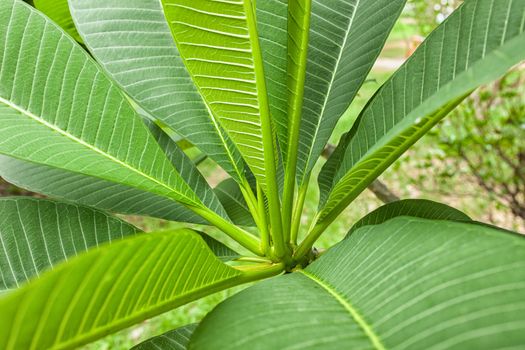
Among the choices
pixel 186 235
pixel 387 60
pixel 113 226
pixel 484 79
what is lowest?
pixel 113 226

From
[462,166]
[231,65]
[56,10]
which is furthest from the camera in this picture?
[462,166]

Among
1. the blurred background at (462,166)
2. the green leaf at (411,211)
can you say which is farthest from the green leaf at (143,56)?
the blurred background at (462,166)

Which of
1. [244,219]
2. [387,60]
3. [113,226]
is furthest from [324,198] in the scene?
[387,60]

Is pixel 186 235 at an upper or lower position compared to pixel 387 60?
lower

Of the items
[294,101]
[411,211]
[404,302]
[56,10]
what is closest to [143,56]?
[294,101]

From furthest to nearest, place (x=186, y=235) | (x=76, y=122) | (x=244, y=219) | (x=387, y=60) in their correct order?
(x=387, y=60), (x=244, y=219), (x=76, y=122), (x=186, y=235)

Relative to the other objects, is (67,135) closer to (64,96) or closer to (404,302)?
(64,96)

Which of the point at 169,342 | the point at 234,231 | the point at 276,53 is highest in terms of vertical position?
the point at 276,53

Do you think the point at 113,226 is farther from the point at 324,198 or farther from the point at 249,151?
the point at 324,198
